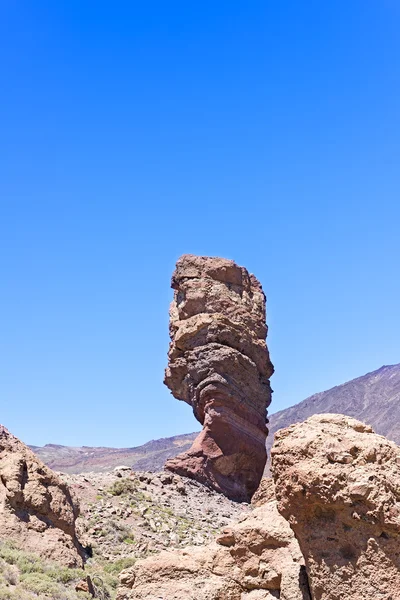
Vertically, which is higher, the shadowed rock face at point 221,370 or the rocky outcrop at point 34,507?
the shadowed rock face at point 221,370

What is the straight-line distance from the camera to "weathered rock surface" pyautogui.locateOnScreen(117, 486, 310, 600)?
7.70 metres

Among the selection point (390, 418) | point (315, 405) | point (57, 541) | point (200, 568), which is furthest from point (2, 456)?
point (315, 405)

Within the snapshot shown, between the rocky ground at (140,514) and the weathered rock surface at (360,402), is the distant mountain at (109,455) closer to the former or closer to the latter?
the weathered rock surface at (360,402)


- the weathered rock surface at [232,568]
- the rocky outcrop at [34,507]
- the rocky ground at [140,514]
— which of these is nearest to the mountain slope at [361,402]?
the rocky ground at [140,514]

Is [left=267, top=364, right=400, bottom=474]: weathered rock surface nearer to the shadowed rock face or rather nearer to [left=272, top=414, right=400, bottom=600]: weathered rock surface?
the shadowed rock face

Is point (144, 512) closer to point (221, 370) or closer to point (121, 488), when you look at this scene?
point (121, 488)

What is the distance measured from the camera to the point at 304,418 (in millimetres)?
130125

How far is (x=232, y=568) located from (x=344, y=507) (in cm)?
218

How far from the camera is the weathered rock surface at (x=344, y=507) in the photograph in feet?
21.1

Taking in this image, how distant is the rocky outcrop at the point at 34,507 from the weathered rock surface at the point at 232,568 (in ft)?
22.8

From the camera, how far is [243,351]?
104ft

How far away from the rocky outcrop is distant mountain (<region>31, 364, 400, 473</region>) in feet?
289

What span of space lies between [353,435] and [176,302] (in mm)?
26711

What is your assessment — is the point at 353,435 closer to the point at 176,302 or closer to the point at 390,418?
the point at 176,302
